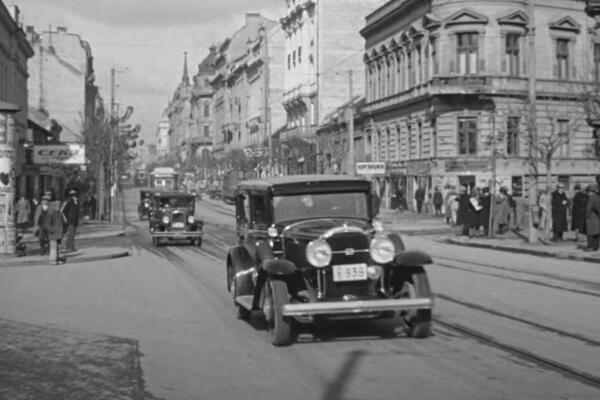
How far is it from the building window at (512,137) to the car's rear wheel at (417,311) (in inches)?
1610

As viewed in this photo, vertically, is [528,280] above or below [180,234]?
below

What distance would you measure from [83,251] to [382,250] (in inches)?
735

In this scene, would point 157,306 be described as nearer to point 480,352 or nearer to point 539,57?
point 480,352

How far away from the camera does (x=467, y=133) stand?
5009 centimetres

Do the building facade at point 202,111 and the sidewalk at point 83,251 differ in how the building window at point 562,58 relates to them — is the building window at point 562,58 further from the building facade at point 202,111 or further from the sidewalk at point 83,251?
the building facade at point 202,111

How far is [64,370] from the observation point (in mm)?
8742

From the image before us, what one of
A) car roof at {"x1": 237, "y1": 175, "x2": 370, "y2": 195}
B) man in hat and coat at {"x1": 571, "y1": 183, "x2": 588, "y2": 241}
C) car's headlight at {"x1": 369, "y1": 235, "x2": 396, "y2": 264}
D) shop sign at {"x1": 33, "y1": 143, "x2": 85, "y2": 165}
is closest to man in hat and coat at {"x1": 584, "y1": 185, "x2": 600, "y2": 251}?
man in hat and coat at {"x1": 571, "y1": 183, "x2": 588, "y2": 241}

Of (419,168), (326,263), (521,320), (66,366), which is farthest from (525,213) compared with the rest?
(66,366)

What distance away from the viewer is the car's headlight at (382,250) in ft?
33.6

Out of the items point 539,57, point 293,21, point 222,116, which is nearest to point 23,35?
point 539,57

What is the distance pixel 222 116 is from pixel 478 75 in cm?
9200

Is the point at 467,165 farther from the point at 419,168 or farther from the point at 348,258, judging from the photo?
the point at 348,258

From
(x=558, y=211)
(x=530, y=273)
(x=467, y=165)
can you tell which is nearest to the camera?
(x=530, y=273)

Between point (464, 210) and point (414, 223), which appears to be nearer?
point (464, 210)
